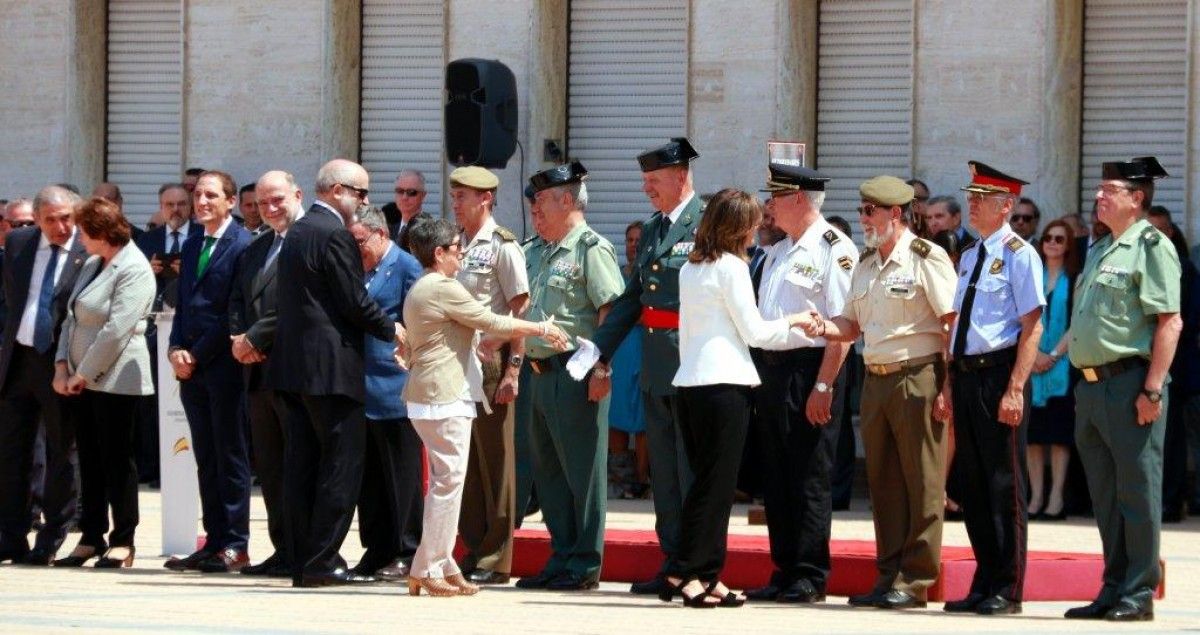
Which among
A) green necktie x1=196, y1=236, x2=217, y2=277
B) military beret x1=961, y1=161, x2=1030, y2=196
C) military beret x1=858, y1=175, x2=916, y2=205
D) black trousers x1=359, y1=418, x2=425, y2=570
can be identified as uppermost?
military beret x1=961, y1=161, x2=1030, y2=196

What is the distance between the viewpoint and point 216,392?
13289 millimetres

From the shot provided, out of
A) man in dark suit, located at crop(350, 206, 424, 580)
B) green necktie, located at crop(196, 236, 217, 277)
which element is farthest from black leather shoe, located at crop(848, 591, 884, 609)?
green necktie, located at crop(196, 236, 217, 277)

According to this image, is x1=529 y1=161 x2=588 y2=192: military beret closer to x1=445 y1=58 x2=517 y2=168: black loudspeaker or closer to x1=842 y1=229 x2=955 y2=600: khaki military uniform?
x1=842 y1=229 x2=955 y2=600: khaki military uniform

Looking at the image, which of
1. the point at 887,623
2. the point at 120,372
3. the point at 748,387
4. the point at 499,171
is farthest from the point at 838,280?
the point at 499,171

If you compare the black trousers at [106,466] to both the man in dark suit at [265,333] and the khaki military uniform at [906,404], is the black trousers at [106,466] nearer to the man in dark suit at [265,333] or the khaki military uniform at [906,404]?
the man in dark suit at [265,333]

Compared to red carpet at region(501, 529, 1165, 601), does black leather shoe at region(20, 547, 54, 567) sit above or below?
below

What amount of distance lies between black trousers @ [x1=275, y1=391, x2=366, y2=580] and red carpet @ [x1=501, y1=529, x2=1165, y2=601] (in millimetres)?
1426

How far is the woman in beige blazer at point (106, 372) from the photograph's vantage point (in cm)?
1356

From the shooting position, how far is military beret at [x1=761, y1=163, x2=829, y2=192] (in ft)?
39.5

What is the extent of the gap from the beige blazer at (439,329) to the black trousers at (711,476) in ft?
3.51

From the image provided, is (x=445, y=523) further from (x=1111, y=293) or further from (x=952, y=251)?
(x=952, y=251)

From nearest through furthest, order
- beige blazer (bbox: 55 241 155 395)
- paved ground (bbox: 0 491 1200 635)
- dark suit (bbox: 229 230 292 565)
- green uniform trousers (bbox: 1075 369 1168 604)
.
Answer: paved ground (bbox: 0 491 1200 635), green uniform trousers (bbox: 1075 369 1168 604), dark suit (bbox: 229 230 292 565), beige blazer (bbox: 55 241 155 395)

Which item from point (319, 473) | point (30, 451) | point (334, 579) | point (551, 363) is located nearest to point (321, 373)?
point (319, 473)

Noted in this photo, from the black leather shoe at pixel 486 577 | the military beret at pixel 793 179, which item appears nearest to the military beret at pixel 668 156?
the military beret at pixel 793 179
